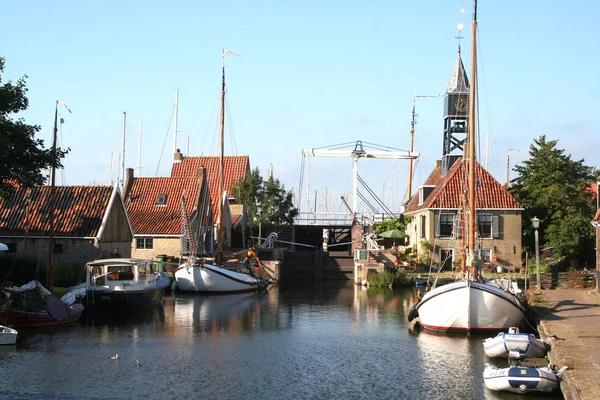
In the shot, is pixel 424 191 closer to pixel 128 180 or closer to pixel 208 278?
pixel 208 278

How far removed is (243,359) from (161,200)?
31906mm

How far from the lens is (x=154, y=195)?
5444 cm

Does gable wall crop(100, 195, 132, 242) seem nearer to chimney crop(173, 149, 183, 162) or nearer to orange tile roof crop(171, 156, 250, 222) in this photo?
orange tile roof crop(171, 156, 250, 222)

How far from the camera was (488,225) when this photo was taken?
175 feet

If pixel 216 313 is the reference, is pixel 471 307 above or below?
above

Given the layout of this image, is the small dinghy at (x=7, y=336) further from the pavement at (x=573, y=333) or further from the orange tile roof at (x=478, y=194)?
the orange tile roof at (x=478, y=194)

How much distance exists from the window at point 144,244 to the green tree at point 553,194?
86.6ft

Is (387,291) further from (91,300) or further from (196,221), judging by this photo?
(91,300)

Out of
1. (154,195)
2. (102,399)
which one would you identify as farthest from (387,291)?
(102,399)

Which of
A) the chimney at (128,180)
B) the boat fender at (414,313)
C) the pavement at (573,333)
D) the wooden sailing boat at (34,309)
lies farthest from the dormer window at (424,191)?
the wooden sailing boat at (34,309)

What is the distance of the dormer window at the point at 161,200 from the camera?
176 ft

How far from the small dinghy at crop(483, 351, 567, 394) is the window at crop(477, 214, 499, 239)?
34842 millimetres

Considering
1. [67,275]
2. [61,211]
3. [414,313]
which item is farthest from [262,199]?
[414,313]

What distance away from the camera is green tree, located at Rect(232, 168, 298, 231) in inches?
2457
